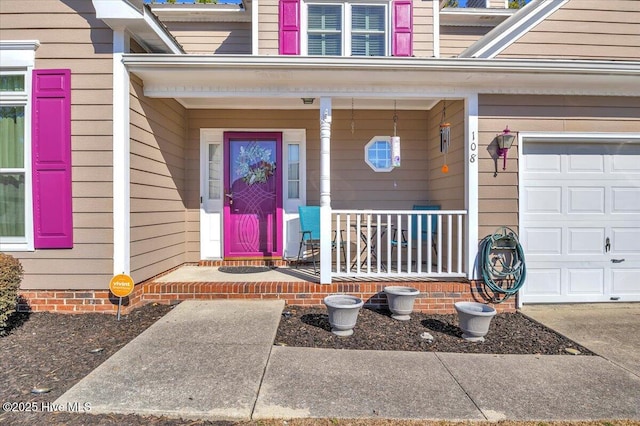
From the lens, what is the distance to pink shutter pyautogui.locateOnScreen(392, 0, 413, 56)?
5582 millimetres

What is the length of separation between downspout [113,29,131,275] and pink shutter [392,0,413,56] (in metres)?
3.78

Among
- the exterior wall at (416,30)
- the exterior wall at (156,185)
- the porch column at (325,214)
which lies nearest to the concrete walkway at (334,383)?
the porch column at (325,214)

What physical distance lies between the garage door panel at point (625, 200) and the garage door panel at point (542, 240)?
2.59ft

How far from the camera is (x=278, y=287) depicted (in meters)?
4.21

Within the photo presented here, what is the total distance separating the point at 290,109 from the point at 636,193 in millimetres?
4629

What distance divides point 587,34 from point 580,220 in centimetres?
223

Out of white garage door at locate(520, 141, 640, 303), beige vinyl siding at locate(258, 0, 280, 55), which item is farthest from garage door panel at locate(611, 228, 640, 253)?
beige vinyl siding at locate(258, 0, 280, 55)

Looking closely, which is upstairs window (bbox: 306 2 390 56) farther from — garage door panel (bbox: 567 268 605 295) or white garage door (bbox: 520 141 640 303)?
garage door panel (bbox: 567 268 605 295)

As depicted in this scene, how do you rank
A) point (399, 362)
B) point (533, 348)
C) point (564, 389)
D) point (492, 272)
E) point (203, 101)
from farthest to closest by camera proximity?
point (203, 101) < point (492, 272) < point (533, 348) < point (399, 362) < point (564, 389)

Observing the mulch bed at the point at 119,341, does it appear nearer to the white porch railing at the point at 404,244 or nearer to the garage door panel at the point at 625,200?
the white porch railing at the point at 404,244

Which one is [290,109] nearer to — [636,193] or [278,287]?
[278,287]

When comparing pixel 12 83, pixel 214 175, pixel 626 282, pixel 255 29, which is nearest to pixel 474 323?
pixel 626 282

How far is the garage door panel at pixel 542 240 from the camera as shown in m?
4.36

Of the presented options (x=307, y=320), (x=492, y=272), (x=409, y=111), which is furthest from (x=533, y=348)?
(x=409, y=111)
